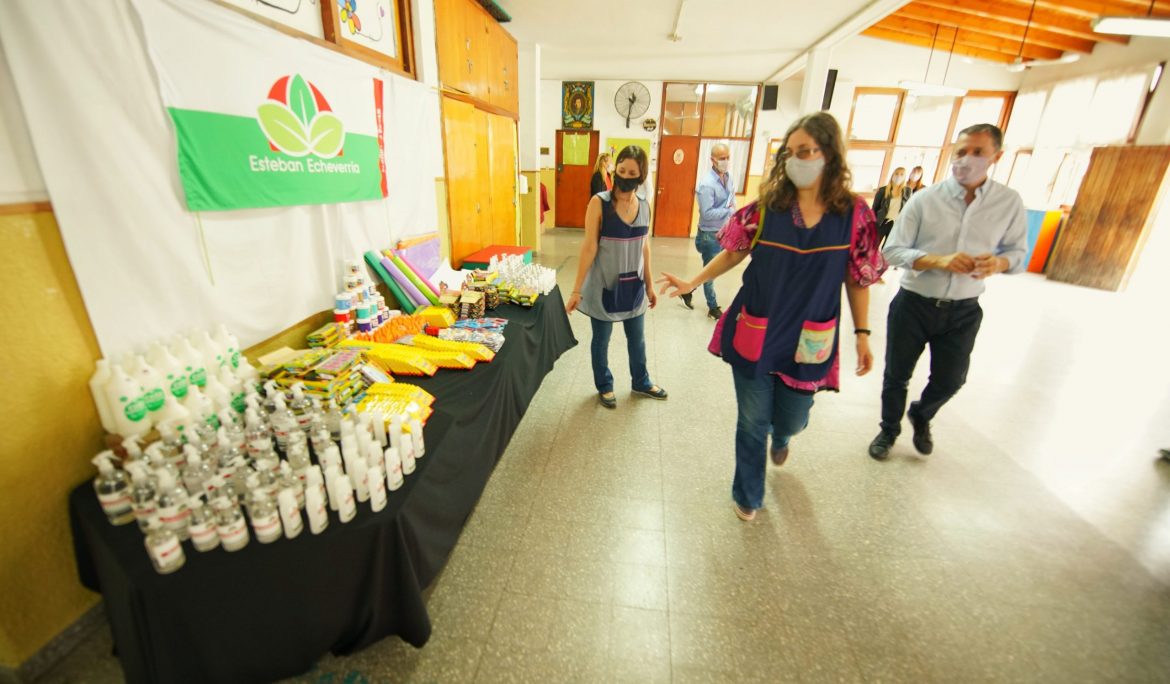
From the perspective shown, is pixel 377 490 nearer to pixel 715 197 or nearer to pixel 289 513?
pixel 289 513

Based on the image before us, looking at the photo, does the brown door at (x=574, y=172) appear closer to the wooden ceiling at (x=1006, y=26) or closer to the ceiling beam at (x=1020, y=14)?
the wooden ceiling at (x=1006, y=26)

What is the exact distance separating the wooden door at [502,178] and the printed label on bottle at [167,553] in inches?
164

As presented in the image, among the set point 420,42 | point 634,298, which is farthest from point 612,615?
point 420,42

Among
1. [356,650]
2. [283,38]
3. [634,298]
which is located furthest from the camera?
[634,298]

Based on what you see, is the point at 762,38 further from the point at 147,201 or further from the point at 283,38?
the point at 147,201

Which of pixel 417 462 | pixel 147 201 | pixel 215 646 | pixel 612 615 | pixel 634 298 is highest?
pixel 147 201

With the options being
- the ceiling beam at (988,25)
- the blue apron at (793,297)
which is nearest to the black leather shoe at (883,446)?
the blue apron at (793,297)

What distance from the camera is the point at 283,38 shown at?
1854mm

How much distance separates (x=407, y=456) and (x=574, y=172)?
10.0 metres

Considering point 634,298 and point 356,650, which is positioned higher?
point 634,298

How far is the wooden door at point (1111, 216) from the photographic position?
621cm

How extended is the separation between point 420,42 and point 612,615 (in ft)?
11.6

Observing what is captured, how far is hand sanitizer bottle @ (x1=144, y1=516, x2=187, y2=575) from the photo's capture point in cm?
99

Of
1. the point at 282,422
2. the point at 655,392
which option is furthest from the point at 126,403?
the point at 655,392
